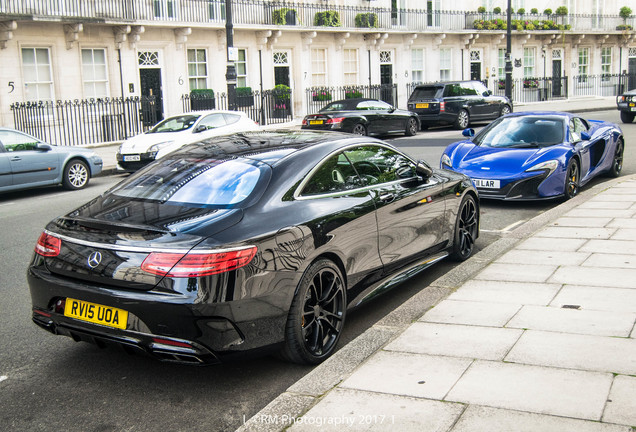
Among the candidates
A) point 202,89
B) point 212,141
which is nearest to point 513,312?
point 212,141

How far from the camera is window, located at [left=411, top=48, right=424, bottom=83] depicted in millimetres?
37406

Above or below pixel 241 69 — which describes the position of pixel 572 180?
below

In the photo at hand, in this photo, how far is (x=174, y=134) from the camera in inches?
664

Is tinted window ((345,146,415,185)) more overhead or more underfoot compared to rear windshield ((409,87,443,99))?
more underfoot

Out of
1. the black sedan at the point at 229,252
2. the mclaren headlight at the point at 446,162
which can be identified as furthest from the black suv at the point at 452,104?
the black sedan at the point at 229,252

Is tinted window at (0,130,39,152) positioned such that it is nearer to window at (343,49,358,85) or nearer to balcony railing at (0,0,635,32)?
balcony railing at (0,0,635,32)

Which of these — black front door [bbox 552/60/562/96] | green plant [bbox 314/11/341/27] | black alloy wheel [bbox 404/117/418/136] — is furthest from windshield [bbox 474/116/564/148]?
black front door [bbox 552/60/562/96]

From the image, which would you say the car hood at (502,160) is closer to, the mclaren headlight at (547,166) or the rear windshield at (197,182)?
the mclaren headlight at (547,166)

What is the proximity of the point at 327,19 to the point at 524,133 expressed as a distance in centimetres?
2222

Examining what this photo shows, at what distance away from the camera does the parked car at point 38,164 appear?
1305 cm

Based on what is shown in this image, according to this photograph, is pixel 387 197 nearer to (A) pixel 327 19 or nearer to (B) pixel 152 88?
(B) pixel 152 88

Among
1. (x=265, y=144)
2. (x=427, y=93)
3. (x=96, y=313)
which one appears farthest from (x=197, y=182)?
(x=427, y=93)

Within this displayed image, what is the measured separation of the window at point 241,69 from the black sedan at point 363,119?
738cm

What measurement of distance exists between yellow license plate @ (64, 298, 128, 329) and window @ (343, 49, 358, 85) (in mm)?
30800
